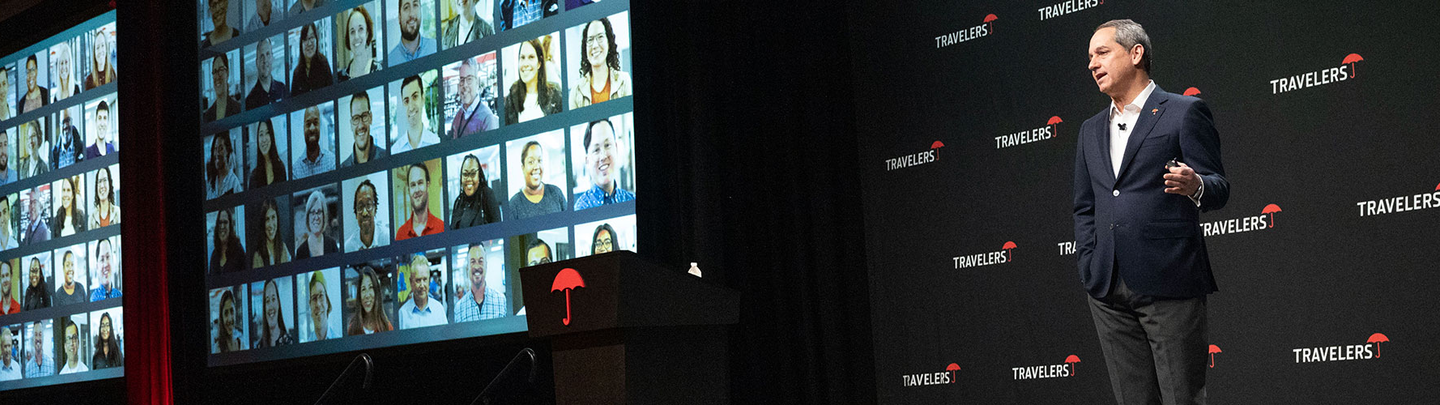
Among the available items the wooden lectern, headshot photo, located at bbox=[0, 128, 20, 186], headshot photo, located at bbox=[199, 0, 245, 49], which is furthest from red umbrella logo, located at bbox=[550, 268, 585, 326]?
headshot photo, located at bbox=[0, 128, 20, 186]

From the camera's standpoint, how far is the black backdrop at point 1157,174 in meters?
2.62

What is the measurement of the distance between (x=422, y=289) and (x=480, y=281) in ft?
1.29

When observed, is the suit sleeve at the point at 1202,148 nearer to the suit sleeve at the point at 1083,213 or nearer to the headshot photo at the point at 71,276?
the suit sleeve at the point at 1083,213

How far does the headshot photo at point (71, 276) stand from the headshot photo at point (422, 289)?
2.91 meters

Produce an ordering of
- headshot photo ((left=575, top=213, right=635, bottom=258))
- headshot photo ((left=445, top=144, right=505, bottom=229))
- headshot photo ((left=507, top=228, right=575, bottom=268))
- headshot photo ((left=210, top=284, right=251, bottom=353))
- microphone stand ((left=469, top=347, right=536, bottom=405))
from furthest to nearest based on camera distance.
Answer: headshot photo ((left=210, top=284, right=251, bottom=353))
headshot photo ((left=445, top=144, right=505, bottom=229))
headshot photo ((left=507, top=228, right=575, bottom=268))
headshot photo ((left=575, top=213, right=635, bottom=258))
microphone stand ((left=469, top=347, right=536, bottom=405))

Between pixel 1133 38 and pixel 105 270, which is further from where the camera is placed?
pixel 105 270

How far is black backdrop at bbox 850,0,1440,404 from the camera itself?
2.62 meters

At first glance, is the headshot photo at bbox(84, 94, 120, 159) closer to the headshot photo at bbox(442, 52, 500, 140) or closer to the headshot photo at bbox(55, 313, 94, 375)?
the headshot photo at bbox(55, 313, 94, 375)

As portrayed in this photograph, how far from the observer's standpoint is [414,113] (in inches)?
200

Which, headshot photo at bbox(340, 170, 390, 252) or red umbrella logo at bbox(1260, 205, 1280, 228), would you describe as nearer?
red umbrella logo at bbox(1260, 205, 1280, 228)

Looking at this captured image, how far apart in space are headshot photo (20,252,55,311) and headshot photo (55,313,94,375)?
0.24 metres

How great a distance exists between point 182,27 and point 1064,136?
509 cm

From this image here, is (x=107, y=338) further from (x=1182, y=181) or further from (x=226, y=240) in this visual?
(x=1182, y=181)

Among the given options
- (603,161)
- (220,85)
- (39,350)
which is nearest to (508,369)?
(603,161)
